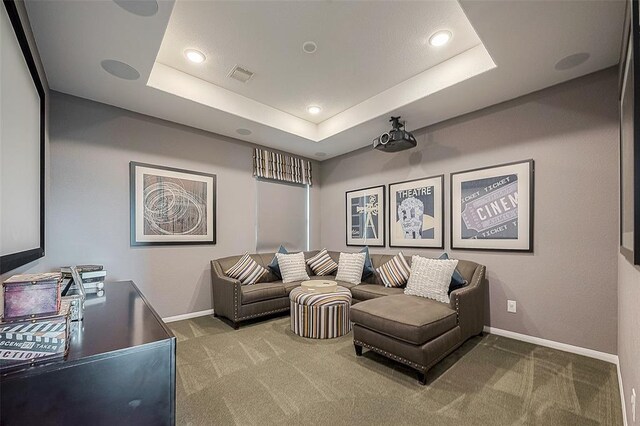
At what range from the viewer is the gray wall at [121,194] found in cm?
297

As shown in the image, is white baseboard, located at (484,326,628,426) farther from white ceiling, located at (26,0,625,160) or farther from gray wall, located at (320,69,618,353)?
white ceiling, located at (26,0,625,160)

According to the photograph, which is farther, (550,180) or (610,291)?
(550,180)

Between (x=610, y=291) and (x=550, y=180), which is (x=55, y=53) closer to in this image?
(x=550, y=180)

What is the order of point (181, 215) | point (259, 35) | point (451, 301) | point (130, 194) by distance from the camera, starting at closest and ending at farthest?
point (259, 35)
point (451, 301)
point (130, 194)
point (181, 215)

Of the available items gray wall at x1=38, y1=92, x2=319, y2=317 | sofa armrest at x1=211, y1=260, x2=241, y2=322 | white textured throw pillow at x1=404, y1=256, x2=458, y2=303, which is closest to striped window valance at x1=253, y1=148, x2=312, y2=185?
gray wall at x1=38, y1=92, x2=319, y2=317

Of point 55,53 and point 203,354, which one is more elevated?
point 55,53

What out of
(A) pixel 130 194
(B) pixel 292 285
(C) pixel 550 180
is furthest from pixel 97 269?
(C) pixel 550 180

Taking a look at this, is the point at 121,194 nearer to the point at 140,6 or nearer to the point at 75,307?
the point at 140,6

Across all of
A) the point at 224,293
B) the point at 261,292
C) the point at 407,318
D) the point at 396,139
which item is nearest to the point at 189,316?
the point at 224,293

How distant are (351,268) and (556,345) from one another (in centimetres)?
240

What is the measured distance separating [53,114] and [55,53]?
95cm

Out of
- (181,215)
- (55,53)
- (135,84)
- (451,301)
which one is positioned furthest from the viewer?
(181,215)

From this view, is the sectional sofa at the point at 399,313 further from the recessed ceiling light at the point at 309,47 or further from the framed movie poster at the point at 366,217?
the recessed ceiling light at the point at 309,47

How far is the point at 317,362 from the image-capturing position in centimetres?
251
